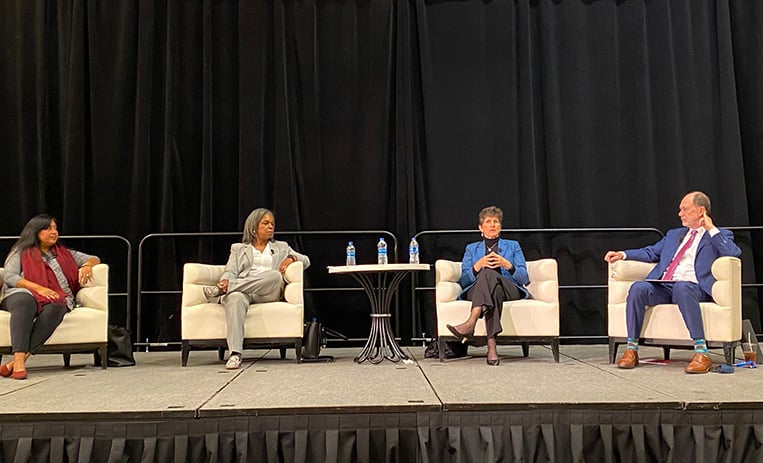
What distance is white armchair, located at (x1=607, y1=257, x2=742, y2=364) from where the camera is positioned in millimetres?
3855

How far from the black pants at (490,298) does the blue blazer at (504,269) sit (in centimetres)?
24

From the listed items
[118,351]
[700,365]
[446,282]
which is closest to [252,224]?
[118,351]

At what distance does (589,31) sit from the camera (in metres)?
6.07

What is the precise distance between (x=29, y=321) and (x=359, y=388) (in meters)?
1.92

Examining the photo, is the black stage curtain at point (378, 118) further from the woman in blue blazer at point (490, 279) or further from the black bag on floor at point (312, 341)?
the woman in blue blazer at point (490, 279)

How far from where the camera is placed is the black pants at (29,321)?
12.8 feet

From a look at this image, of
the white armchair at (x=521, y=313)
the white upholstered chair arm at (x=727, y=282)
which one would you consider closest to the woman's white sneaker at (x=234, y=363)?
the white armchair at (x=521, y=313)

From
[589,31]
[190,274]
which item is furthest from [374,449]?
[589,31]

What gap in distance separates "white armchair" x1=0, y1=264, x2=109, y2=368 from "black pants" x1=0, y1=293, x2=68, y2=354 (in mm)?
81

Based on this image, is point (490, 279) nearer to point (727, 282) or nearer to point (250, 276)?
point (727, 282)

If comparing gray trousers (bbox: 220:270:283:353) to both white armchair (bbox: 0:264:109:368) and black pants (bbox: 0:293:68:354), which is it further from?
black pants (bbox: 0:293:68:354)

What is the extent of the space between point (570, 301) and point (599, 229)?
24.8 inches

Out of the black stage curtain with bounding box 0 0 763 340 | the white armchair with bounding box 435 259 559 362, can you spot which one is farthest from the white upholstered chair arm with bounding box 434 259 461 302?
the black stage curtain with bounding box 0 0 763 340

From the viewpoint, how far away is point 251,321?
14.3ft
